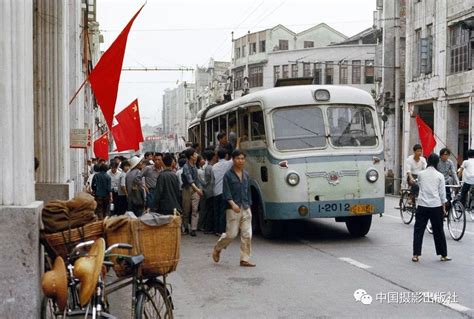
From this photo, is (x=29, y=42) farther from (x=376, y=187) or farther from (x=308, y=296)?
(x=376, y=187)

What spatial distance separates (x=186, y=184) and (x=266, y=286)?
5894 mm

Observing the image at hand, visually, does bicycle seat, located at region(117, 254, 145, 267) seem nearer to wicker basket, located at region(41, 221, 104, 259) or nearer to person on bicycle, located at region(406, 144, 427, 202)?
wicker basket, located at region(41, 221, 104, 259)

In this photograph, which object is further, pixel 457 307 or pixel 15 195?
pixel 457 307

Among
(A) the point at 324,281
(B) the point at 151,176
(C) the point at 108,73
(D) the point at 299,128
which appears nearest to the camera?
(A) the point at 324,281

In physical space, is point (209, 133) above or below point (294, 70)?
below

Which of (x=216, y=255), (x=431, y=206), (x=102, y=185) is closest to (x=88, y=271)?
(x=216, y=255)

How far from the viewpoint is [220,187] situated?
1364 cm

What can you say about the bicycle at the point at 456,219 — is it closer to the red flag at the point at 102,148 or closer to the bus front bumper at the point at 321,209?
the bus front bumper at the point at 321,209

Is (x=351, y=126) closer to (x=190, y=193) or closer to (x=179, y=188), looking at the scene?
(x=179, y=188)

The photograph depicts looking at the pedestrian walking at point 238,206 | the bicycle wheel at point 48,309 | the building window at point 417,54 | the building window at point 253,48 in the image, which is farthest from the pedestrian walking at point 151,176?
the building window at point 253,48

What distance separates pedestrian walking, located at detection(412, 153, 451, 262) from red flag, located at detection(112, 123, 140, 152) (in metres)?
10.5

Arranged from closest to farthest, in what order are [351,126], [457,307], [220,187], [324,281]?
[457,307]
[324,281]
[351,126]
[220,187]

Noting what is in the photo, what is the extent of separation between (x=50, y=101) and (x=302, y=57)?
51132mm

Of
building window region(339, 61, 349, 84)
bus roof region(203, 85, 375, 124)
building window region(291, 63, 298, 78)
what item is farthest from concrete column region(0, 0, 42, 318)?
building window region(291, 63, 298, 78)
